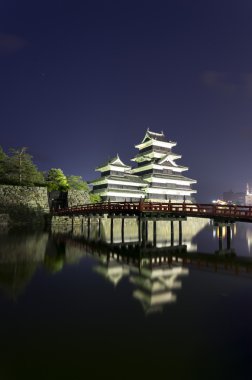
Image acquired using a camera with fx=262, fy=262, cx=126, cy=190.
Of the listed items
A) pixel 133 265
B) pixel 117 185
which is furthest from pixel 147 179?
pixel 133 265

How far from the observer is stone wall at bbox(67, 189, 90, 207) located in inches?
1549

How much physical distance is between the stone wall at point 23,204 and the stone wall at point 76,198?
390 cm

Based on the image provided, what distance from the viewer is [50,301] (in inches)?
340

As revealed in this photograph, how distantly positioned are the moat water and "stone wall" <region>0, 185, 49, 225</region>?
66.9 feet

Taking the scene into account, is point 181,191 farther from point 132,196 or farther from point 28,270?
point 28,270

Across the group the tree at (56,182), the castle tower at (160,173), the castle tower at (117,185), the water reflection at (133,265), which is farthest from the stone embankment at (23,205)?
the castle tower at (160,173)

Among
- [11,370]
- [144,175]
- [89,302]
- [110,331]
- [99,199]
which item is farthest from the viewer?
[144,175]

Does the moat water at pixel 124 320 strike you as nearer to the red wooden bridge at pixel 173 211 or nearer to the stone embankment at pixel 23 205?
the red wooden bridge at pixel 173 211

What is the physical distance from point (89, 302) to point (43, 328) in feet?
7.26

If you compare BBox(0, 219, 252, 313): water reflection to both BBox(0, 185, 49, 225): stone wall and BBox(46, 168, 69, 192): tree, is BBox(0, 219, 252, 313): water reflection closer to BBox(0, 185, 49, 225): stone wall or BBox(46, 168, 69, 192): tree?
BBox(0, 185, 49, 225): stone wall

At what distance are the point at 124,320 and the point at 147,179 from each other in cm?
4283

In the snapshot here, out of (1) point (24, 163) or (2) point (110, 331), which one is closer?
(2) point (110, 331)

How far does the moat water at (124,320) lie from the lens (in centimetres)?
509

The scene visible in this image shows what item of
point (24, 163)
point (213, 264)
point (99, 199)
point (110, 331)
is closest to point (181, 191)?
point (99, 199)
